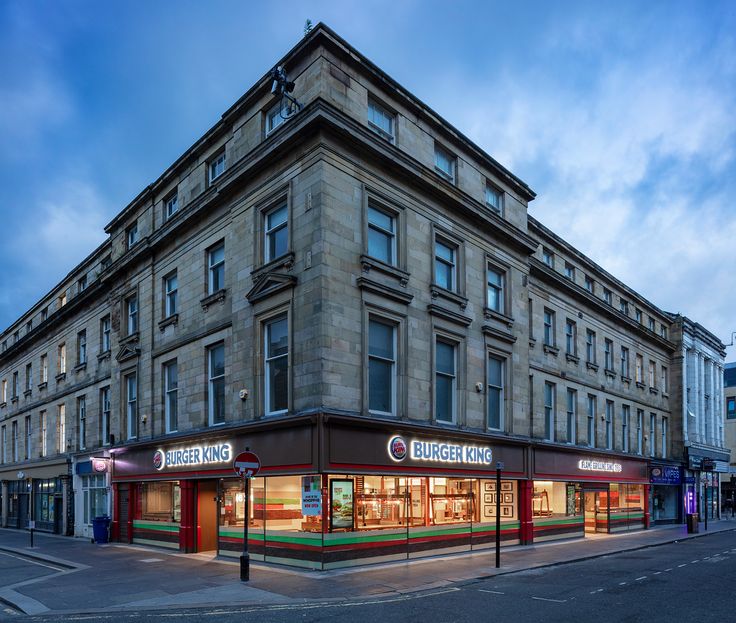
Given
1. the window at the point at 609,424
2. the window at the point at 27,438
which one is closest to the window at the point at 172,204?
the window at the point at 27,438

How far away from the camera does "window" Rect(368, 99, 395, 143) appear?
21672mm

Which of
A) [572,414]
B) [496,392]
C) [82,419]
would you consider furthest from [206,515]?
[572,414]

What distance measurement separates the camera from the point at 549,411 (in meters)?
31.5

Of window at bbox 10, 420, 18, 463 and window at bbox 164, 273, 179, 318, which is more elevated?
window at bbox 164, 273, 179, 318

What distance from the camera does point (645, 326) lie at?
4325 centimetres

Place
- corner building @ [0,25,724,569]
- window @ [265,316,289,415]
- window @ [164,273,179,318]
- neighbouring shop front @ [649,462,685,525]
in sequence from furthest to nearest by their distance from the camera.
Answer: neighbouring shop front @ [649,462,685,525] < window @ [164,273,179,318] < window @ [265,316,289,415] < corner building @ [0,25,724,569]

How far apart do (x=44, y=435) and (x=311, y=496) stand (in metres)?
26.5

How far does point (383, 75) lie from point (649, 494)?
29791mm

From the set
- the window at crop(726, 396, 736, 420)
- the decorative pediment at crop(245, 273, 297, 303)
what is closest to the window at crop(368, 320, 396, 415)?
the decorative pediment at crop(245, 273, 297, 303)

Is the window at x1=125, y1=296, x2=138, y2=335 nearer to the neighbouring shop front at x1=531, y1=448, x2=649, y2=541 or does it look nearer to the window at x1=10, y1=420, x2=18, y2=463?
the neighbouring shop front at x1=531, y1=448, x2=649, y2=541

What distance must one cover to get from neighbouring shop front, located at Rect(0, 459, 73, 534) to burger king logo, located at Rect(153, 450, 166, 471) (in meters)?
8.12

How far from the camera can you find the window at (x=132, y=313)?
29.2 m

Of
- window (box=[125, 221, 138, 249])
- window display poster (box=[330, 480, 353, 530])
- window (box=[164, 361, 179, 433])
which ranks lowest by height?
window display poster (box=[330, 480, 353, 530])

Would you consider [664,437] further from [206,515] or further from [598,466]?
[206,515]
